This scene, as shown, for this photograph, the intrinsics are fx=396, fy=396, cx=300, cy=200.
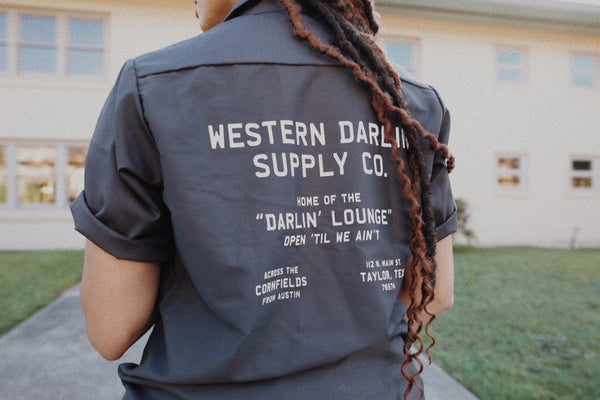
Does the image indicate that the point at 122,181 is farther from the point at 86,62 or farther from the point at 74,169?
the point at 86,62

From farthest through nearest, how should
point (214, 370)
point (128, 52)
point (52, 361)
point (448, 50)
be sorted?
point (448, 50), point (128, 52), point (52, 361), point (214, 370)

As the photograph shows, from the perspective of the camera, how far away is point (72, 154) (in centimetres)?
843

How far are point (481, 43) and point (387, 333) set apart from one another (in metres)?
10.9

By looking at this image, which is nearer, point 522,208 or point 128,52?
point 128,52

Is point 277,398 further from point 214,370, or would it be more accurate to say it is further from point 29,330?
point 29,330

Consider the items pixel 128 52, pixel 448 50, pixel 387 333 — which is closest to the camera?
pixel 387 333

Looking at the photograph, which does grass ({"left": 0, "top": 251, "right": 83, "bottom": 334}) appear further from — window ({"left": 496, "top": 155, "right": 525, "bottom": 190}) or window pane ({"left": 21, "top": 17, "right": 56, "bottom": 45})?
window ({"left": 496, "top": 155, "right": 525, "bottom": 190})

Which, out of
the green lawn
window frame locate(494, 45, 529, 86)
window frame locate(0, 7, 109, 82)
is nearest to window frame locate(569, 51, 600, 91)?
window frame locate(494, 45, 529, 86)

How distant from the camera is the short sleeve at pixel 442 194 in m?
0.89

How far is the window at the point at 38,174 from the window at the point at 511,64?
1022cm

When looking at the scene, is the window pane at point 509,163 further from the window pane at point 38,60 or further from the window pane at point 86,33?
the window pane at point 38,60

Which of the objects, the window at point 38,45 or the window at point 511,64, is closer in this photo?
the window at point 38,45

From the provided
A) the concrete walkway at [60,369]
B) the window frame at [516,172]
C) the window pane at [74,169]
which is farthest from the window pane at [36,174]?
the window frame at [516,172]

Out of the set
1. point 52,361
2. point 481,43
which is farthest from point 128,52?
point 481,43
